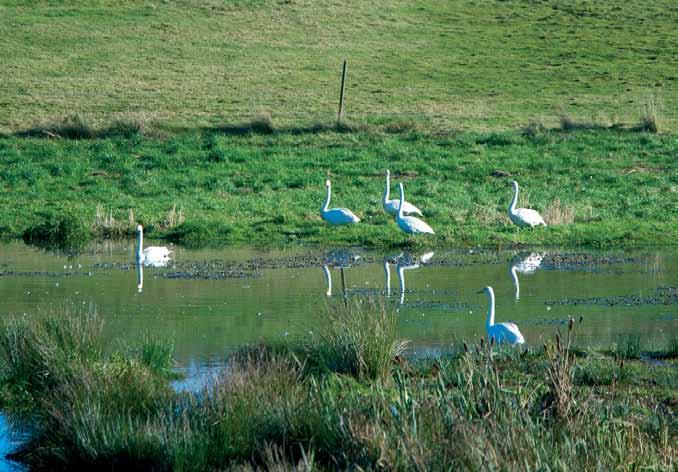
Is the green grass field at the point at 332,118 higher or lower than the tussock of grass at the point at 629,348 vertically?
Answer: lower

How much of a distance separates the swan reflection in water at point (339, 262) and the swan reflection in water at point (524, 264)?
273cm

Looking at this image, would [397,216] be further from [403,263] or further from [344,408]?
[344,408]

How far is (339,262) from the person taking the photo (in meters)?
20.4

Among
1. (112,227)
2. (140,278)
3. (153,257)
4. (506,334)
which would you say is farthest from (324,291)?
(112,227)

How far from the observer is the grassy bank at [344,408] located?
7633mm

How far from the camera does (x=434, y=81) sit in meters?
47.4

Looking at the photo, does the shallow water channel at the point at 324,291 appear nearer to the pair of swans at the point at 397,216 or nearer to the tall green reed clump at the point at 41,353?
the tall green reed clump at the point at 41,353

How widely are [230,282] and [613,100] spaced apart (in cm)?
2738

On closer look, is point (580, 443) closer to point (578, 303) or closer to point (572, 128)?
point (578, 303)

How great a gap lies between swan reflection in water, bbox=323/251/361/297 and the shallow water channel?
2cm

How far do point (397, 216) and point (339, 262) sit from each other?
8.83 feet

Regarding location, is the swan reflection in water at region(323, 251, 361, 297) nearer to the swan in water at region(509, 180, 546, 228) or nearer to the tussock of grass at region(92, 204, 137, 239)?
the swan in water at region(509, 180, 546, 228)

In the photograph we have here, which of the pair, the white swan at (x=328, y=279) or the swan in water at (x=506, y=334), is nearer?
the swan in water at (x=506, y=334)

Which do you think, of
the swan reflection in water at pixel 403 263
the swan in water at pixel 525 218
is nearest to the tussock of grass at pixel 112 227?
the swan reflection in water at pixel 403 263
